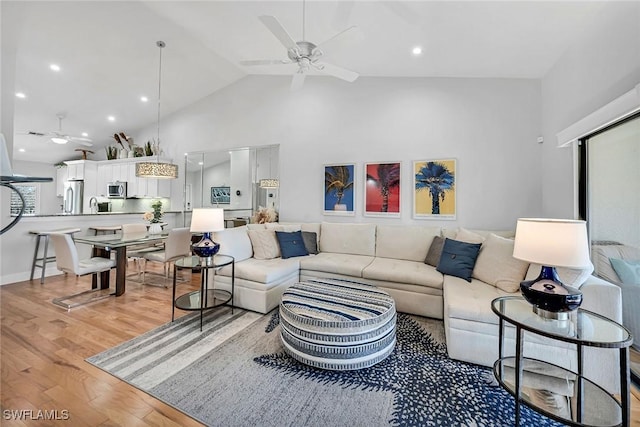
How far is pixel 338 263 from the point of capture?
347 cm

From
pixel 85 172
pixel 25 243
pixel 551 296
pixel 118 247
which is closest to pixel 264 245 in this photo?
pixel 118 247

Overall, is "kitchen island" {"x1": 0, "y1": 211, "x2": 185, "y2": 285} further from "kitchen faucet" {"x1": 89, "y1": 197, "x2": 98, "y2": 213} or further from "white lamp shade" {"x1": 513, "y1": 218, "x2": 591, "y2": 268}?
"white lamp shade" {"x1": 513, "y1": 218, "x2": 591, "y2": 268}

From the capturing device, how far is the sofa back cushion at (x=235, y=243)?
10.8 feet

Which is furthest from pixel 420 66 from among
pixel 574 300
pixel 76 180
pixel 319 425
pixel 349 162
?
pixel 76 180

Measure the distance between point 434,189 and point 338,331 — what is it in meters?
2.74

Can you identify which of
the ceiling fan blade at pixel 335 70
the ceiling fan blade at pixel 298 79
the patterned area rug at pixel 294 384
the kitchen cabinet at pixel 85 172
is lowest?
the patterned area rug at pixel 294 384

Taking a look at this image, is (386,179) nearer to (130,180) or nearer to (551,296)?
(551,296)

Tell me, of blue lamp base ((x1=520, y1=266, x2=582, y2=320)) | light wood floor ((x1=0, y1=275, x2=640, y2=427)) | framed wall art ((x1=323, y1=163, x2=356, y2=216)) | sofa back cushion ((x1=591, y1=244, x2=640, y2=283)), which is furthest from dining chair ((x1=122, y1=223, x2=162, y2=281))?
sofa back cushion ((x1=591, y1=244, x2=640, y2=283))

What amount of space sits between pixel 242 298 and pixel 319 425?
72.0 inches

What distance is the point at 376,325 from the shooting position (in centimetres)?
203

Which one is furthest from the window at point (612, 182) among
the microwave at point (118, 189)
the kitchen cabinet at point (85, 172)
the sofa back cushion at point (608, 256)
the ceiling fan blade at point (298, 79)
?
the kitchen cabinet at point (85, 172)

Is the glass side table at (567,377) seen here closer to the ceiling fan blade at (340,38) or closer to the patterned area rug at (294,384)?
the patterned area rug at (294,384)

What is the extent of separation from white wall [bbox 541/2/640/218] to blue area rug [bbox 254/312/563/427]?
208 cm

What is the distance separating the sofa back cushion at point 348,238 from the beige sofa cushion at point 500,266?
1.45 m
